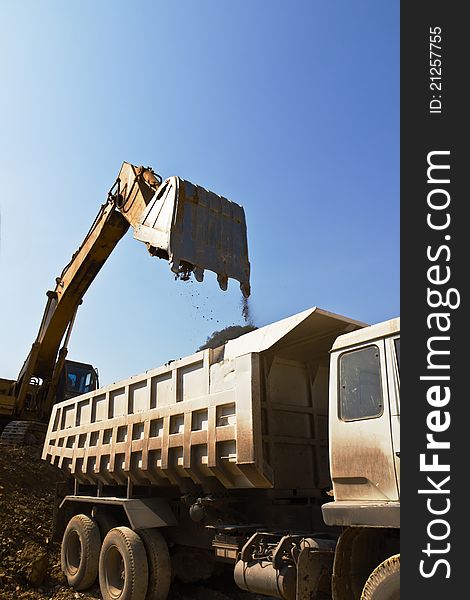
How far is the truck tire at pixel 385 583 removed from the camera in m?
3.26

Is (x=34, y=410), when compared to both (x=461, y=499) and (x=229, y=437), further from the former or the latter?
(x=461, y=499)

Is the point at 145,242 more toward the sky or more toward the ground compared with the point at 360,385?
more toward the sky

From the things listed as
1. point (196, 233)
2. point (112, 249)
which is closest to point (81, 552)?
point (196, 233)

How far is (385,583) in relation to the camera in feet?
10.9

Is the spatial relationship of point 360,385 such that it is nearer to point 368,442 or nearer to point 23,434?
point 368,442

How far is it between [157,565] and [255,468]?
6.80 feet

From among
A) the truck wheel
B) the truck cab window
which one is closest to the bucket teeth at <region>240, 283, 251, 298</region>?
the truck wheel

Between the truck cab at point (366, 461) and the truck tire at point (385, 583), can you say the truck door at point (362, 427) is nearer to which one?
the truck cab at point (366, 461)

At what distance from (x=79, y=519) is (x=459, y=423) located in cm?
560

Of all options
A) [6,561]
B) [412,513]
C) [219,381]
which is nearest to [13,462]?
[6,561]

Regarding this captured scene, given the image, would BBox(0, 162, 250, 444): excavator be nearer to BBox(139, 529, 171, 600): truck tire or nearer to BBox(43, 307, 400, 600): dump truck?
BBox(43, 307, 400, 600): dump truck

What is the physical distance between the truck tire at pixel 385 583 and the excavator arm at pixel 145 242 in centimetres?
432

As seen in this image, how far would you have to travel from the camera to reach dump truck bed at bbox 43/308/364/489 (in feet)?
15.6

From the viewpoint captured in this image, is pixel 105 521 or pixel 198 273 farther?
pixel 198 273
